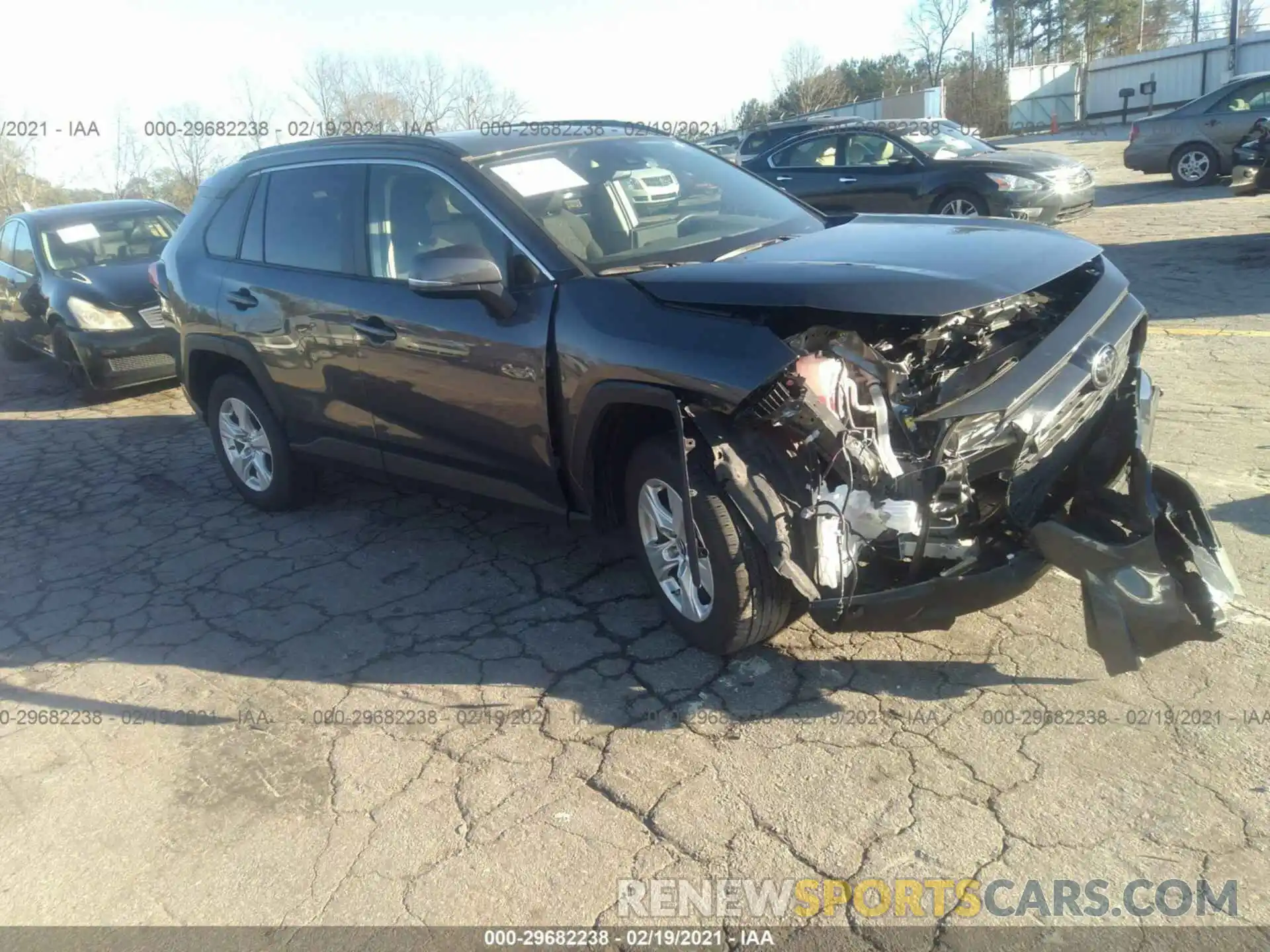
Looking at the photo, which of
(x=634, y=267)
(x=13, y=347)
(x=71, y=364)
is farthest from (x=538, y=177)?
(x=13, y=347)

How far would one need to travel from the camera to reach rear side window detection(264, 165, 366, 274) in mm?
4812

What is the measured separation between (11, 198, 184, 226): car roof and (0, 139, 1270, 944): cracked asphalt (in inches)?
245

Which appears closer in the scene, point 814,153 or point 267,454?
point 267,454

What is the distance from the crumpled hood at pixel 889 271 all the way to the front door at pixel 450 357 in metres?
0.59

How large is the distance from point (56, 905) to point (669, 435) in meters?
2.40

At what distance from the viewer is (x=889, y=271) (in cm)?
331

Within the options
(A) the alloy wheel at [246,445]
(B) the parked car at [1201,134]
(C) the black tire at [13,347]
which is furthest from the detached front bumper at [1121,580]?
(B) the parked car at [1201,134]

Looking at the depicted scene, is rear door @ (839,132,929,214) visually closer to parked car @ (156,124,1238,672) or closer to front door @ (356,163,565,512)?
parked car @ (156,124,1238,672)

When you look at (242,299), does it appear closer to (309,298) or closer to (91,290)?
(309,298)

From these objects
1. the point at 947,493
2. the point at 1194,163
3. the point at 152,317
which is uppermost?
the point at 1194,163

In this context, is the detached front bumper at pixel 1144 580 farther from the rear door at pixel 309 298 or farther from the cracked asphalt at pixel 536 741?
the rear door at pixel 309 298

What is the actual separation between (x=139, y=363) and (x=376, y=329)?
546 cm

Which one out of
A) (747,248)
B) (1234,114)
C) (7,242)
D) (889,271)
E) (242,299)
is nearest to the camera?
(889,271)

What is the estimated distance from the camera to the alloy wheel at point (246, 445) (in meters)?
5.82
